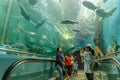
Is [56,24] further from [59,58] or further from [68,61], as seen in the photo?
[59,58]

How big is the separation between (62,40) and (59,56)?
83.6 ft

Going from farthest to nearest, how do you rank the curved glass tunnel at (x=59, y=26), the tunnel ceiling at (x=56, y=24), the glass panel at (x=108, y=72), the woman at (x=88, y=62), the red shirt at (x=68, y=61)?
the tunnel ceiling at (x=56, y=24), the curved glass tunnel at (x=59, y=26), the red shirt at (x=68, y=61), the woman at (x=88, y=62), the glass panel at (x=108, y=72)

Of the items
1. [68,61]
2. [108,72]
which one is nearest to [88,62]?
[108,72]

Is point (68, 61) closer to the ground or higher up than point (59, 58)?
higher up

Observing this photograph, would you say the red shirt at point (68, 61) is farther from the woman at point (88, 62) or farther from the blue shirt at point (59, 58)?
the woman at point (88, 62)

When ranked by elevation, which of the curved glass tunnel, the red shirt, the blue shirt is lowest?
the blue shirt

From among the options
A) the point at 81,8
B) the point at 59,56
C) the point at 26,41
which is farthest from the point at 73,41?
the point at 59,56

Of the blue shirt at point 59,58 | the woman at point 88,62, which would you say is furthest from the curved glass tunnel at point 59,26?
the woman at point 88,62

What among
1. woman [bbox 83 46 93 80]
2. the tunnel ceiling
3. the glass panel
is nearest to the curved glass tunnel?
the tunnel ceiling

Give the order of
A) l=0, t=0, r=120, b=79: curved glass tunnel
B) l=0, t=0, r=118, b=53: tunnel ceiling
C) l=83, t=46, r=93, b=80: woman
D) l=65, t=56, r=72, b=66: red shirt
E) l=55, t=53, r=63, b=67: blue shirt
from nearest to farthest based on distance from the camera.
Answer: l=83, t=46, r=93, b=80: woman < l=55, t=53, r=63, b=67: blue shirt < l=65, t=56, r=72, b=66: red shirt < l=0, t=0, r=120, b=79: curved glass tunnel < l=0, t=0, r=118, b=53: tunnel ceiling

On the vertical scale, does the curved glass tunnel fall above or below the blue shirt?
above

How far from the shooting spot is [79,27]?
29.8 m

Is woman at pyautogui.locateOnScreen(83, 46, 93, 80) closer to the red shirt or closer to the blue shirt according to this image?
the blue shirt

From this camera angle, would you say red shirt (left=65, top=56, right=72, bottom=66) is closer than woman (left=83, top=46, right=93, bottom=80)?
No
